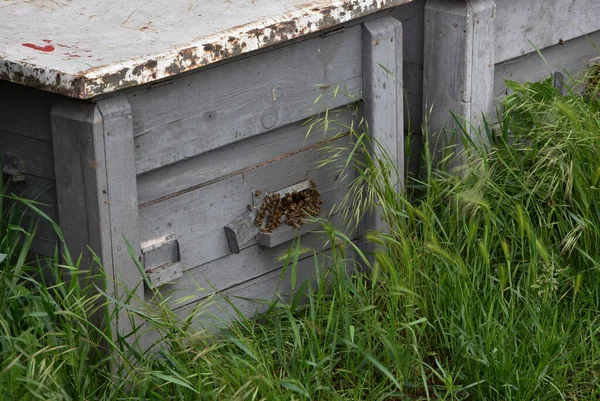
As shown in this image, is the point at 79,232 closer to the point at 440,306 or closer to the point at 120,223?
the point at 120,223

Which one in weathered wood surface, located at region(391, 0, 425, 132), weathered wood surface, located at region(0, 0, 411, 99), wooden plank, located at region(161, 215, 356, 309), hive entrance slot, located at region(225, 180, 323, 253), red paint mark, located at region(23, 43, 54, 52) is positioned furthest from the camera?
weathered wood surface, located at region(391, 0, 425, 132)

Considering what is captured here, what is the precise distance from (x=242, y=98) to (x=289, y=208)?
441mm

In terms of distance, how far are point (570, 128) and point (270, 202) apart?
1131mm

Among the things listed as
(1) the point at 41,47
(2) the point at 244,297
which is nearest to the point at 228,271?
(2) the point at 244,297

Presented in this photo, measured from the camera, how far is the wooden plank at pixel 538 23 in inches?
154

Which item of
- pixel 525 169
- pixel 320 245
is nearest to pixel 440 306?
pixel 320 245

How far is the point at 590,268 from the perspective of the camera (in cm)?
332

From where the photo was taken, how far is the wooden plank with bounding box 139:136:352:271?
9.79 ft

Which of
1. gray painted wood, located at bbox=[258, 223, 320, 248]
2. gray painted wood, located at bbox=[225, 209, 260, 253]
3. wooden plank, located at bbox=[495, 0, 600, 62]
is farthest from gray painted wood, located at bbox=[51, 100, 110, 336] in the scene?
wooden plank, located at bbox=[495, 0, 600, 62]

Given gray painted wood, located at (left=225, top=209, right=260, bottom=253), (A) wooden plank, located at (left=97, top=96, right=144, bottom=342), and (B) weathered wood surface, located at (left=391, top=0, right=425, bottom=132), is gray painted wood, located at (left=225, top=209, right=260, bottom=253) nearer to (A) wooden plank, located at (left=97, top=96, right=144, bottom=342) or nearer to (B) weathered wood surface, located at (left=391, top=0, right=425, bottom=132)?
(A) wooden plank, located at (left=97, top=96, right=144, bottom=342)

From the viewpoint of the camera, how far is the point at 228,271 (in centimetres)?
323

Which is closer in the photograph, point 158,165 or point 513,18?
point 158,165

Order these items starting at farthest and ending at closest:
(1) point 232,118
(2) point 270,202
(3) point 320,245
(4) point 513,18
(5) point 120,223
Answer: (4) point 513,18, (3) point 320,245, (2) point 270,202, (1) point 232,118, (5) point 120,223

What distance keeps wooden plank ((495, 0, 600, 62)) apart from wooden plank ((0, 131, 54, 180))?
73.8 inches
